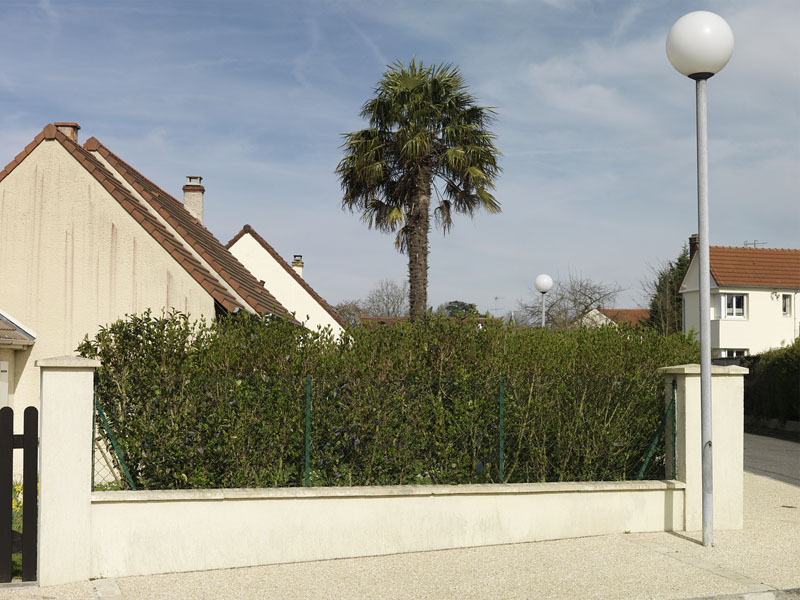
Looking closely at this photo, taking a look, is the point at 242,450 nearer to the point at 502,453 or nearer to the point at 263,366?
the point at 263,366

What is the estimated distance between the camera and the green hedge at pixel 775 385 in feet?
73.0

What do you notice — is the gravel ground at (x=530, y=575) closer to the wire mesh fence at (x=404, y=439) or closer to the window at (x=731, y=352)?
the wire mesh fence at (x=404, y=439)

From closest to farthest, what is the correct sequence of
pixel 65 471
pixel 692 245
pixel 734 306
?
pixel 65 471 < pixel 734 306 < pixel 692 245

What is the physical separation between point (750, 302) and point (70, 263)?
3706 cm

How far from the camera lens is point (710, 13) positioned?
322 inches

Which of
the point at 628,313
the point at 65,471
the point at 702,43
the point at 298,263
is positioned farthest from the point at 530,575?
the point at 628,313

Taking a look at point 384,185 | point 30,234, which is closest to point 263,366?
point 30,234

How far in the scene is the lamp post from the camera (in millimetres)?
8086

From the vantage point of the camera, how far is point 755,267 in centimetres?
4188

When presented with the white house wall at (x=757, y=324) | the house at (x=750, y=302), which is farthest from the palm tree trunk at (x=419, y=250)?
the white house wall at (x=757, y=324)

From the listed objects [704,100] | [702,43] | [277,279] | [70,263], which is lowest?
[70,263]

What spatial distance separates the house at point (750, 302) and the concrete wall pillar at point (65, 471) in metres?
38.2

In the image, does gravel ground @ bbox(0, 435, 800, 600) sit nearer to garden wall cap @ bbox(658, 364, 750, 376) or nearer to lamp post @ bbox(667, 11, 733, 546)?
lamp post @ bbox(667, 11, 733, 546)

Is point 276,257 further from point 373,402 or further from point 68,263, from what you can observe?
point 373,402
